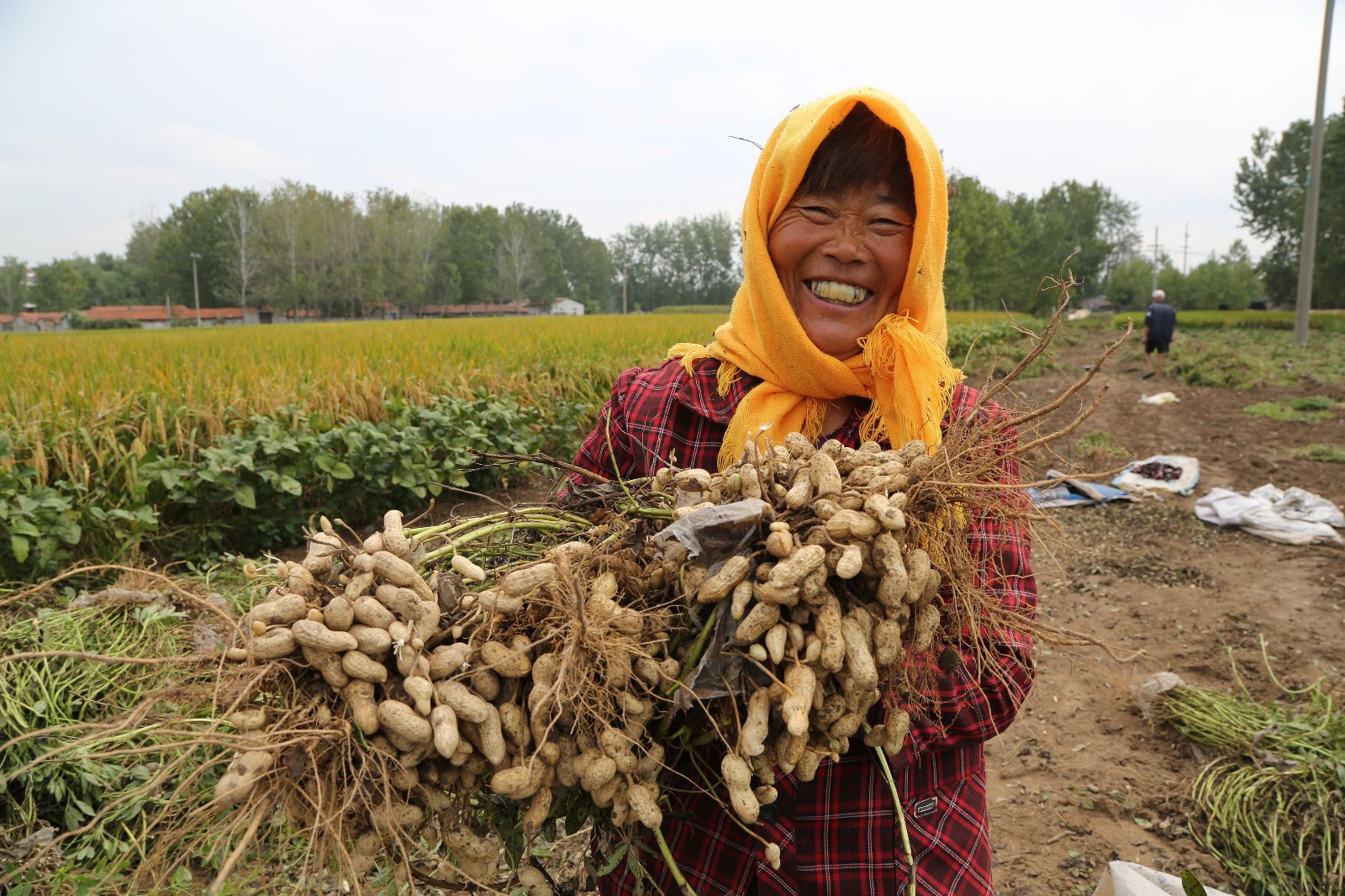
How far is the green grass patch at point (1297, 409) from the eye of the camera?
11.6 m

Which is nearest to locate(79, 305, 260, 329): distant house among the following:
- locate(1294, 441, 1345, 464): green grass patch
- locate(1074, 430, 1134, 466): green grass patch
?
locate(1074, 430, 1134, 466): green grass patch

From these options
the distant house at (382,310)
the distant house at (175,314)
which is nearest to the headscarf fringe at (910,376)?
the distant house at (175,314)

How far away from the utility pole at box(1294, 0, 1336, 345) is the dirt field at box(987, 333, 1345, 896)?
19.2 metres

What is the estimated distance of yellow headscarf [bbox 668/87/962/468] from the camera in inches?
63.7

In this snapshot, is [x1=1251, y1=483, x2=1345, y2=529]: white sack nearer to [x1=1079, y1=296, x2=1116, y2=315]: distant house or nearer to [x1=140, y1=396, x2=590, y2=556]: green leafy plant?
[x1=140, y1=396, x2=590, y2=556]: green leafy plant

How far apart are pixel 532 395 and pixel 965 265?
102 feet

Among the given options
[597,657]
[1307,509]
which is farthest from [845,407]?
[1307,509]

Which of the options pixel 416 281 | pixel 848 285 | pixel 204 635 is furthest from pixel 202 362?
pixel 416 281

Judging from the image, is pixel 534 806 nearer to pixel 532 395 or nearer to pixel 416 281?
pixel 532 395

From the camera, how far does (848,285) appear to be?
1786mm

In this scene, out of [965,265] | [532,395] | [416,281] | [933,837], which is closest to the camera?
[933,837]

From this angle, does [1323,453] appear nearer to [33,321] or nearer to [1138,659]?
[1138,659]

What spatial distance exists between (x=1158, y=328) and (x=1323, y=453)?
9019 millimetres

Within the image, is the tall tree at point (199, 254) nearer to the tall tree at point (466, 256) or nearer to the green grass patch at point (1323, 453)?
the tall tree at point (466, 256)
